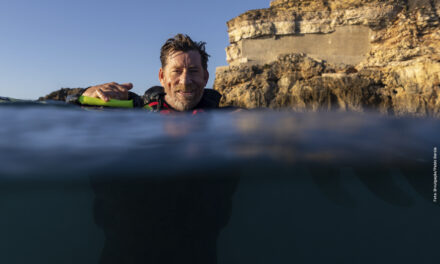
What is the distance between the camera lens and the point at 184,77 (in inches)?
131

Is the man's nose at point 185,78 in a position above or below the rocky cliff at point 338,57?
below

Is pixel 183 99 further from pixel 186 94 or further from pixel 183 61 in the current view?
pixel 183 61

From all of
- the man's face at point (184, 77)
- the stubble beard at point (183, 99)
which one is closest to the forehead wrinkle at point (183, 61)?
the man's face at point (184, 77)

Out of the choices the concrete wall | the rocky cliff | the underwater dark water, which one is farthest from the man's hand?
the concrete wall

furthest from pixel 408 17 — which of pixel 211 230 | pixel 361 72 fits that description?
pixel 211 230

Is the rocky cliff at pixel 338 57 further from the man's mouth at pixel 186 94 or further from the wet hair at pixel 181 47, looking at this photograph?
the man's mouth at pixel 186 94

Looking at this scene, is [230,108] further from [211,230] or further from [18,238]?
[18,238]

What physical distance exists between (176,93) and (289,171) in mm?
1642

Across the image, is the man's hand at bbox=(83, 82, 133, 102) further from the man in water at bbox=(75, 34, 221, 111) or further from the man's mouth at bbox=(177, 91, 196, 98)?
the man's mouth at bbox=(177, 91, 196, 98)

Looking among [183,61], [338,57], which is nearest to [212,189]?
[183,61]

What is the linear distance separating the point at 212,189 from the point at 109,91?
5.77 ft

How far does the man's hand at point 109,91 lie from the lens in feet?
11.0

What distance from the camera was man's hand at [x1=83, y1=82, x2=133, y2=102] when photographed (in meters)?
3.35

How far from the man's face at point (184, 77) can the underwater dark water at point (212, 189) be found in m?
0.27
